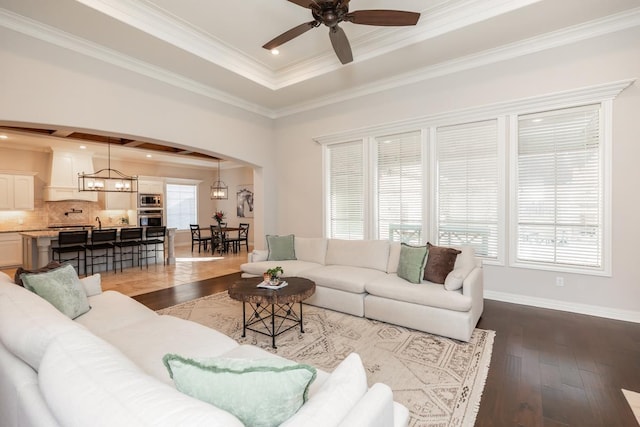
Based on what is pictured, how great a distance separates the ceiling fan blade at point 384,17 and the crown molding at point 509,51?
187cm

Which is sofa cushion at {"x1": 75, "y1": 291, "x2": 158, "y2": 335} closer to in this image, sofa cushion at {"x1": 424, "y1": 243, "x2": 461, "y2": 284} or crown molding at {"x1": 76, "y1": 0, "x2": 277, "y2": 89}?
sofa cushion at {"x1": 424, "y1": 243, "x2": 461, "y2": 284}

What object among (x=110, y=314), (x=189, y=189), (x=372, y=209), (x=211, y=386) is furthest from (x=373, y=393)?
(x=189, y=189)

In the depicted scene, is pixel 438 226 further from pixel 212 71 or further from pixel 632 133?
pixel 212 71

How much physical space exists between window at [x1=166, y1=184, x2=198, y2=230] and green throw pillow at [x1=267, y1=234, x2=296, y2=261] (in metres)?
7.00

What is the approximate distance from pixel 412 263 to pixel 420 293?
436 millimetres

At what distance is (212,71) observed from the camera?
185 inches

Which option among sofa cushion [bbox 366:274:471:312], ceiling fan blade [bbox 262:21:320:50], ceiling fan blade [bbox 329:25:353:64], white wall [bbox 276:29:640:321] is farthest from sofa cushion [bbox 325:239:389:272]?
ceiling fan blade [bbox 262:21:320:50]

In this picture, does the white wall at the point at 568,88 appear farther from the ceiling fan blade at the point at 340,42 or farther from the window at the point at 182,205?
the window at the point at 182,205

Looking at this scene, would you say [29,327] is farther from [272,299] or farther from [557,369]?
[557,369]

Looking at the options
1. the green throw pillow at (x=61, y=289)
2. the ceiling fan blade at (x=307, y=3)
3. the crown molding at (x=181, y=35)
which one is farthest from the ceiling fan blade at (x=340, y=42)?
the green throw pillow at (x=61, y=289)

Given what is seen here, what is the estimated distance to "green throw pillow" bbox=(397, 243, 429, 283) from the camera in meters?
3.61

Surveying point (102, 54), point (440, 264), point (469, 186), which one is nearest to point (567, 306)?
point (440, 264)

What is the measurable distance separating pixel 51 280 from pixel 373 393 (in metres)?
2.64

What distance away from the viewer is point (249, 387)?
0.97 meters
